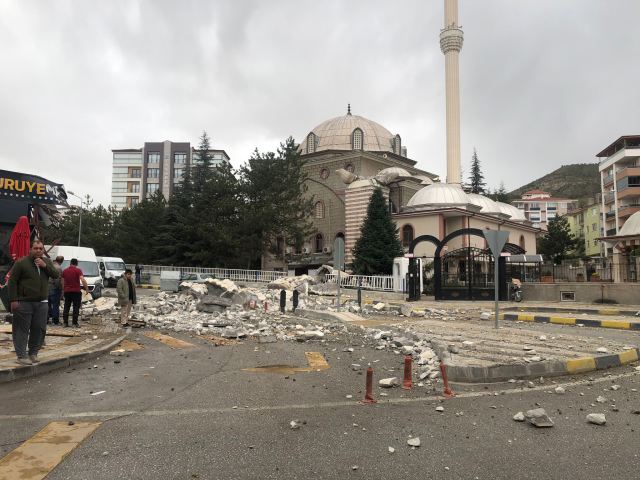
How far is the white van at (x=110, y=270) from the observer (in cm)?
2772

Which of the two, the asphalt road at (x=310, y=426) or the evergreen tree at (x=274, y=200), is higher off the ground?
the evergreen tree at (x=274, y=200)

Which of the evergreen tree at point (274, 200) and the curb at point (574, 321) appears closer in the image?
the curb at point (574, 321)

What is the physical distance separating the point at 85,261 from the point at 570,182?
439 ft

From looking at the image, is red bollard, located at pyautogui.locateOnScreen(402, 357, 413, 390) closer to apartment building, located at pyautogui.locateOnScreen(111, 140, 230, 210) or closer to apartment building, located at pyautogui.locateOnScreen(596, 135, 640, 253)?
apartment building, located at pyautogui.locateOnScreen(596, 135, 640, 253)

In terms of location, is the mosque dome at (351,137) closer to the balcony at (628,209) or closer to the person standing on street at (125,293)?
the balcony at (628,209)

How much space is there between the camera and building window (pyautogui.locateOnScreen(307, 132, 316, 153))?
47959mm

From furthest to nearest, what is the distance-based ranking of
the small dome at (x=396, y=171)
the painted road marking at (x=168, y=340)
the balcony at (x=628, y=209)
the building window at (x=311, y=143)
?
the balcony at (x=628, y=209) < the building window at (x=311, y=143) < the small dome at (x=396, y=171) < the painted road marking at (x=168, y=340)

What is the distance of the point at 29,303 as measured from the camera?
675 centimetres

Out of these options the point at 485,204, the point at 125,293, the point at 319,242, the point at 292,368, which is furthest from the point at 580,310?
the point at 319,242

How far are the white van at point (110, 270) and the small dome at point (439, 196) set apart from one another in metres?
22.4

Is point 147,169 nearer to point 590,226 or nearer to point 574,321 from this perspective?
point 590,226

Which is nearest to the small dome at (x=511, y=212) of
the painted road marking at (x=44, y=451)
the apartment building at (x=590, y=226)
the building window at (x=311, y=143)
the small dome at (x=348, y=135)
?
the small dome at (x=348, y=135)

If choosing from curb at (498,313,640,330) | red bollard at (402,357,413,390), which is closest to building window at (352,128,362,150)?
curb at (498,313,640,330)

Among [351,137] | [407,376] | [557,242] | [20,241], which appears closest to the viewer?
[407,376]
